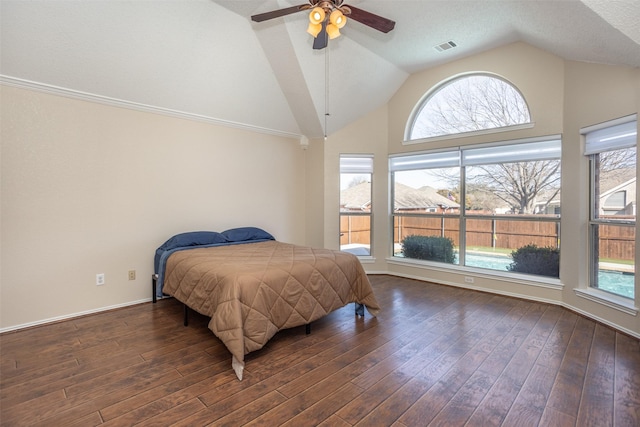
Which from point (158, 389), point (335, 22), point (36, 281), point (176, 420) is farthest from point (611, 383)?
point (36, 281)

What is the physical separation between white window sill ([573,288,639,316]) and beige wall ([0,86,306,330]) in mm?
4431

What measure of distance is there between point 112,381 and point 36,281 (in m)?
1.75

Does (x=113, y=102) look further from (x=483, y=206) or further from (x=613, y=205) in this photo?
(x=613, y=205)

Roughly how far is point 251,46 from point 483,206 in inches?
148

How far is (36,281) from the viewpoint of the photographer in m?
3.05

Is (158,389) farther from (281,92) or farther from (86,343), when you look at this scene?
(281,92)

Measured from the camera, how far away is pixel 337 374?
2.22 metres

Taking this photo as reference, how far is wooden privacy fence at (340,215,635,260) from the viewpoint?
10.3 ft

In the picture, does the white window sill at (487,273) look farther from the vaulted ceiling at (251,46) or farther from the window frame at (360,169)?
the vaulted ceiling at (251,46)

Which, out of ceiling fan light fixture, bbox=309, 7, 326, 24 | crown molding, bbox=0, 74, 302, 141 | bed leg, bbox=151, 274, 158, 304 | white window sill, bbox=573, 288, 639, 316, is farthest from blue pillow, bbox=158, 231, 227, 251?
white window sill, bbox=573, 288, 639, 316

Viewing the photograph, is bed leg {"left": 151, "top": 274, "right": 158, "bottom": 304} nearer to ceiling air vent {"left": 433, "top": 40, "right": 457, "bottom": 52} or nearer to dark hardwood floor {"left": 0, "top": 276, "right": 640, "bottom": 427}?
dark hardwood floor {"left": 0, "top": 276, "right": 640, "bottom": 427}

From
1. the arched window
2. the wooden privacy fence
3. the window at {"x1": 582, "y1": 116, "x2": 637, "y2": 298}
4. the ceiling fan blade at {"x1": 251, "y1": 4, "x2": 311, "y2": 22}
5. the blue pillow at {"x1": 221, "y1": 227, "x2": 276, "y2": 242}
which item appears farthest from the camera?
the blue pillow at {"x1": 221, "y1": 227, "x2": 276, "y2": 242}

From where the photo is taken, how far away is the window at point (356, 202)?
17.3 ft

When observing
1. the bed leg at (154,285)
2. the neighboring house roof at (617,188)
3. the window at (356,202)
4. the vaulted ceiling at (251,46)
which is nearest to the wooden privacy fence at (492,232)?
the window at (356,202)
